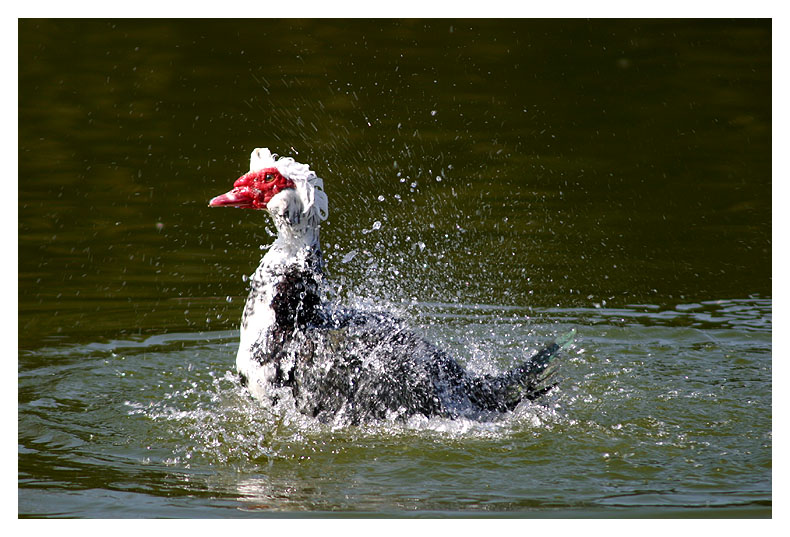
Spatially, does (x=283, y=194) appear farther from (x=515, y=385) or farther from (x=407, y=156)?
(x=407, y=156)

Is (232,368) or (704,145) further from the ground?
(704,145)

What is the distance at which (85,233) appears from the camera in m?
8.05

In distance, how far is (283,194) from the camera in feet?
15.6

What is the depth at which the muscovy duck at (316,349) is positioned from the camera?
4660 millimetres

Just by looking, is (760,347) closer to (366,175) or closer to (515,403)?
(515,403)

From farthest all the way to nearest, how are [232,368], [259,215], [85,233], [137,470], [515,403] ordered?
[259,215]
[85,233]
[232,368]
[515,403]
[137,470]

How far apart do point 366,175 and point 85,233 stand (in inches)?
99.5

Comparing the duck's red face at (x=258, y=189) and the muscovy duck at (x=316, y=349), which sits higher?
the duck's red face at (x=258, y=189)

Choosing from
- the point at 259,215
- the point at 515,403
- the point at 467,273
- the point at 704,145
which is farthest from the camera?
the point at 704,145

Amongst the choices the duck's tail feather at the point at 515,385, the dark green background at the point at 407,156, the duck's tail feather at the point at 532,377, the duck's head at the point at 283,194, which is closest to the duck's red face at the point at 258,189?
the duck's head at the point at 283,194

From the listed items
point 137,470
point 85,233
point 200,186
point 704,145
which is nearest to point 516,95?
point 704,145

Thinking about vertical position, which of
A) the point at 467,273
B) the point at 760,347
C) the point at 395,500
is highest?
the point at 467,273

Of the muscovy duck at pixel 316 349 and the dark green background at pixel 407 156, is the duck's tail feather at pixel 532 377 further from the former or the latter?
the dark green background at pixel 407 156

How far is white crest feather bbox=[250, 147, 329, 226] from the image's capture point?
4754 mm
